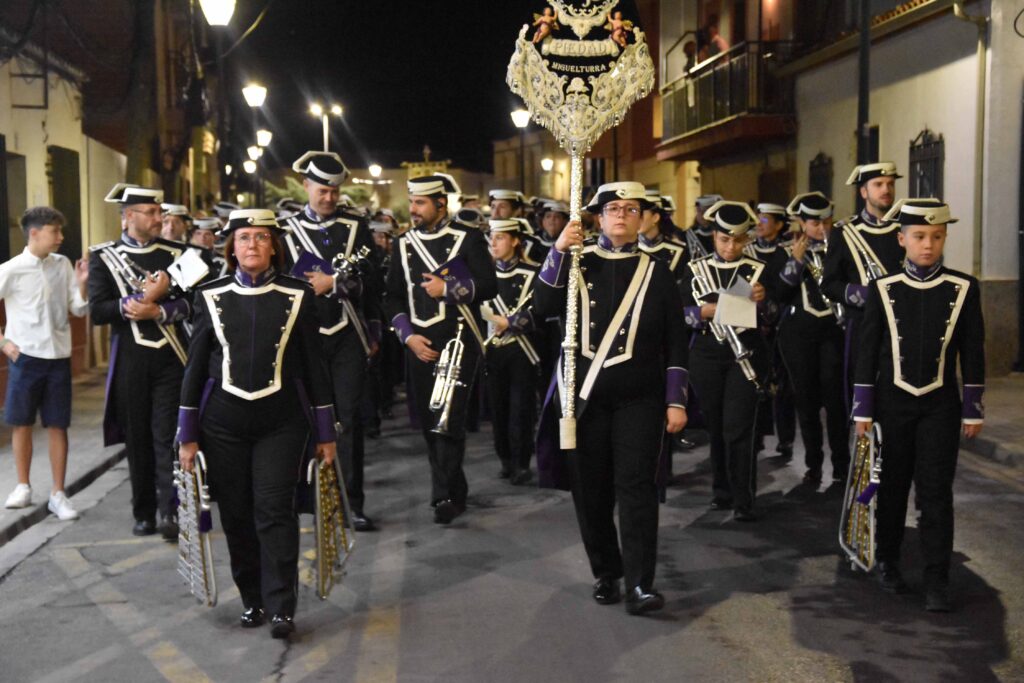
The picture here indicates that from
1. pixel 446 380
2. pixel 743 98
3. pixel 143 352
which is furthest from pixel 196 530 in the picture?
pixel 743 98

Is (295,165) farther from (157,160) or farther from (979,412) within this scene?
(157,160)

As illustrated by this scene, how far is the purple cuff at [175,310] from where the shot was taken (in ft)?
29.7

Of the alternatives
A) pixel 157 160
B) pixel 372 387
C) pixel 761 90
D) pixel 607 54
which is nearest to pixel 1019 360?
pixel 372 387

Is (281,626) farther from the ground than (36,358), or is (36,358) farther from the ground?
(36,358)

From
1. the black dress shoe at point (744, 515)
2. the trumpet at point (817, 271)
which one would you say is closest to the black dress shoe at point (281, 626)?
the black dress shoe at point (744, 515)

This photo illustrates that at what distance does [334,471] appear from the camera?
7109 millimetres

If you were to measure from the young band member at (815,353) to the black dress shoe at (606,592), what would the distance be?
3.97 metres

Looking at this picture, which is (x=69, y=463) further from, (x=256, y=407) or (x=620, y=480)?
(x=620, y=480)

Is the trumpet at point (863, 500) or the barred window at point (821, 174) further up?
the barred window at point (821, 174)

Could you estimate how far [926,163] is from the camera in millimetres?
20312

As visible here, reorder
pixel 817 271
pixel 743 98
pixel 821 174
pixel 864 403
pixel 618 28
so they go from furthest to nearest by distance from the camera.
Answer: pixel 743 98 < pixel 821 174 < pixel 817 271 < pixel 864 403 < pixel 618 28

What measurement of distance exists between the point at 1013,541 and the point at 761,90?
63.3ft

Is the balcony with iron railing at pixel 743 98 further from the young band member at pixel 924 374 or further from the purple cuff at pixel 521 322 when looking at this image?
the young band member at pixel 924 374

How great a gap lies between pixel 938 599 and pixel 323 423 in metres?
3.17
